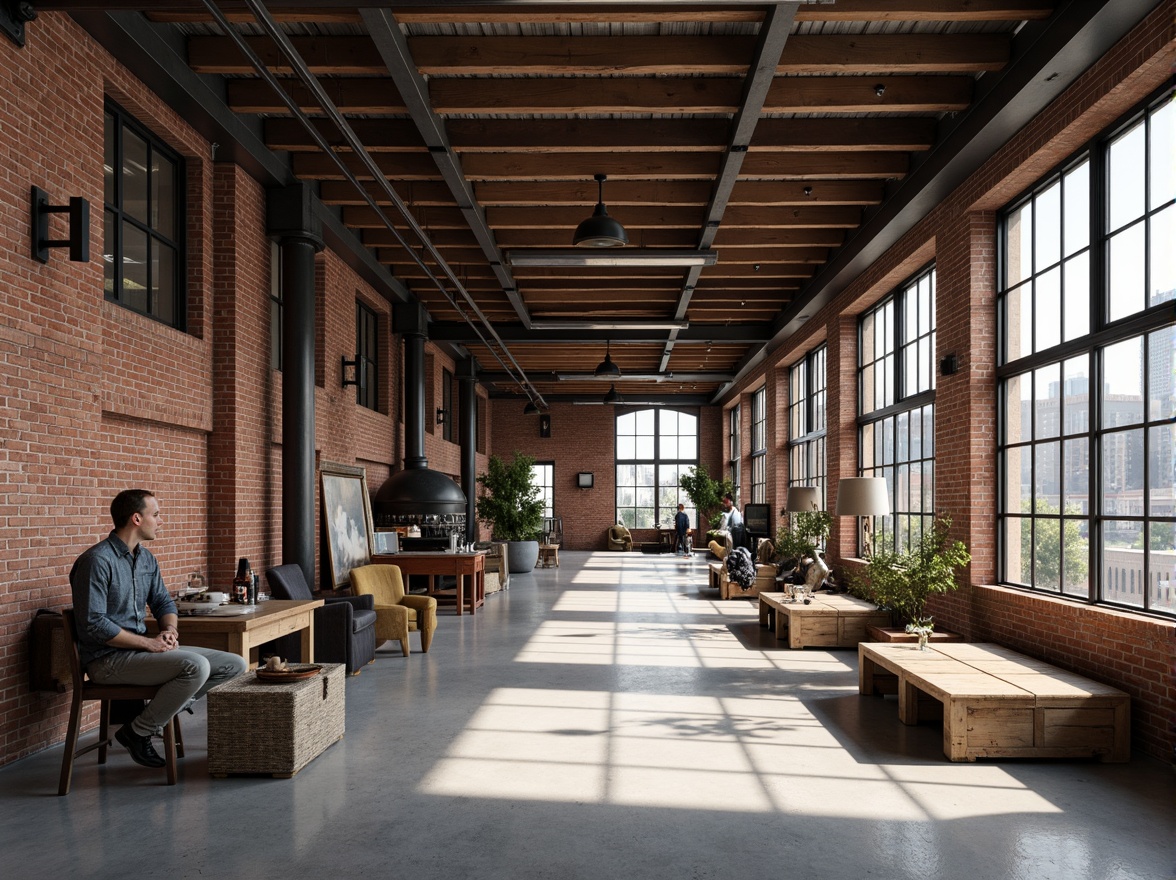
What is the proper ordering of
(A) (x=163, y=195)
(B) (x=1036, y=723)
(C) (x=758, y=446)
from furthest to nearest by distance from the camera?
1. (C) (x=758, y=446)
2. (A) (x=163, y=195)
3. (B) (x=1036, y=723)

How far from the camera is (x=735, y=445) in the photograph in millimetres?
23406

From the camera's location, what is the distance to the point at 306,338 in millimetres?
7969

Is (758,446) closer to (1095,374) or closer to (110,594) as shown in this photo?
(1095,374)

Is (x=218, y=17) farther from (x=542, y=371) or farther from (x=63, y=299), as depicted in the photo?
(x=542, y=371)

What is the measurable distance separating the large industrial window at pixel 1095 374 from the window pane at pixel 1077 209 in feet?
0.04

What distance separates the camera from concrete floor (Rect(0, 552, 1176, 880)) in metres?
3.41

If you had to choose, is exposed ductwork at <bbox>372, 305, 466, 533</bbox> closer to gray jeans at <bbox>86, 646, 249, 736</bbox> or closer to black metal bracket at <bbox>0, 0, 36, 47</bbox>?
gray jeans at <bbox>86, 646, 249, 736</bbox>

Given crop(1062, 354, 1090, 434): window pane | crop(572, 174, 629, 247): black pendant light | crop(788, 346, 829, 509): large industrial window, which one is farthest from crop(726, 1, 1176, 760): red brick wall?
crop(788, 346, 829, 509): large industrial window

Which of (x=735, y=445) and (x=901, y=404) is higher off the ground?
(x=901, y=404)

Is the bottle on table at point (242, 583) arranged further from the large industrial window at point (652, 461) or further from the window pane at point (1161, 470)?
the large industrial window at point (652, 461)

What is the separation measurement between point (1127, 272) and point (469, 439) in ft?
41.9

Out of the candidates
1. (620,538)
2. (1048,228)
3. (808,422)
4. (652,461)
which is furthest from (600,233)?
(652,461)

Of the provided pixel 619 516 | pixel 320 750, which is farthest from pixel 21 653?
pixel 619 516

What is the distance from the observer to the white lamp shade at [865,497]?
765 cm
